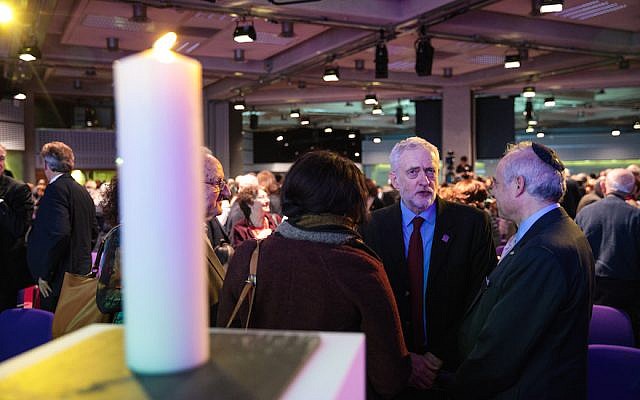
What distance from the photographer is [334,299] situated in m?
1.62

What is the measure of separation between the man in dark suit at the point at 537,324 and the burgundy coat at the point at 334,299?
32 centimetres

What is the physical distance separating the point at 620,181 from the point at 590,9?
415 cm

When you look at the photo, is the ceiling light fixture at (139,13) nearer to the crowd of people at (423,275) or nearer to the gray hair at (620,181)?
the crowd of people at (423,275)

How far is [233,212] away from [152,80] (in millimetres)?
4586

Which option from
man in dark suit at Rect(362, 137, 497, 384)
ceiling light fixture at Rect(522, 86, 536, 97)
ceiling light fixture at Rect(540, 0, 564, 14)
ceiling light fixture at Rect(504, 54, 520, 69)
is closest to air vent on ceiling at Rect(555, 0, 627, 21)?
ceiling light fixture at Rect(504, 54, 520, 69)

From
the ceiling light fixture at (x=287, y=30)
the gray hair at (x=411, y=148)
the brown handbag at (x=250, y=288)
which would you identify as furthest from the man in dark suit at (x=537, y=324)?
the ceiling light fixture at (x=287, y=30)

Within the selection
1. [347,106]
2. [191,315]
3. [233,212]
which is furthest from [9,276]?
[347,106]

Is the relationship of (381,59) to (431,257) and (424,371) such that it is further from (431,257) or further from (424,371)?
(424,371)

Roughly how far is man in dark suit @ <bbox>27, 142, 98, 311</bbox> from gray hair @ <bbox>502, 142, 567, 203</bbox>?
9.57 ft

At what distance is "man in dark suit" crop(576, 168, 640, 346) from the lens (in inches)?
190

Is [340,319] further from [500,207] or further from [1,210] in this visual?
[1,210]

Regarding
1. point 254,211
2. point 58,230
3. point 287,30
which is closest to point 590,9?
point 287,30

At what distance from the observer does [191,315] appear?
18.3 inches

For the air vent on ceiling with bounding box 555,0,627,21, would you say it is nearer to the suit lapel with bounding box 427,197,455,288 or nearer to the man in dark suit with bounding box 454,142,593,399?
the suit lapel with bounding box 427,197,455,288
